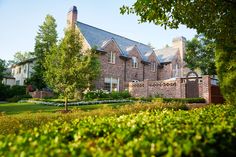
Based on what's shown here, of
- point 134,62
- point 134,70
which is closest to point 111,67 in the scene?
point 134,70

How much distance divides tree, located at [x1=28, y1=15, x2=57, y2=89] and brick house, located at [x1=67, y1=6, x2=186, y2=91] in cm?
955

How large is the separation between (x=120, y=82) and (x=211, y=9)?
26.1 meters

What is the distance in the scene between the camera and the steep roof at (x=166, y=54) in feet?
150

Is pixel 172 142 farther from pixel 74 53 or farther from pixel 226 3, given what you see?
pixel 74 53

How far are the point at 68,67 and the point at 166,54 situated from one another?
3296 centimetres

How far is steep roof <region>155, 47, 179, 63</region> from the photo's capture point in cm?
4558

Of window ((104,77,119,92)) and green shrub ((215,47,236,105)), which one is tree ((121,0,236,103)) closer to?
green shrub ((215,47,236,105))

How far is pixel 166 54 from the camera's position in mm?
48125

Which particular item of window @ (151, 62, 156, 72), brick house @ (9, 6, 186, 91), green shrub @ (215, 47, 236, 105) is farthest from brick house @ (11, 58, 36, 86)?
green shrub @ (215, 47, 236, 105)

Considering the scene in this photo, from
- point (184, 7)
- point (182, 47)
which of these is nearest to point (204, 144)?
point (184, 7)

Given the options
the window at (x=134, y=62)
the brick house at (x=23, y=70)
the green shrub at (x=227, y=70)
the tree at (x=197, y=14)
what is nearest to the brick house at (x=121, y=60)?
the window at (x=134, y=62)

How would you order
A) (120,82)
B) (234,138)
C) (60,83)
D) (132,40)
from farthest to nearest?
(132,40) < (120,82) < (60,83) < (234,138)

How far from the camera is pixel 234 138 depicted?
452 centimetres

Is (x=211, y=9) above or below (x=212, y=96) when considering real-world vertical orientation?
above
